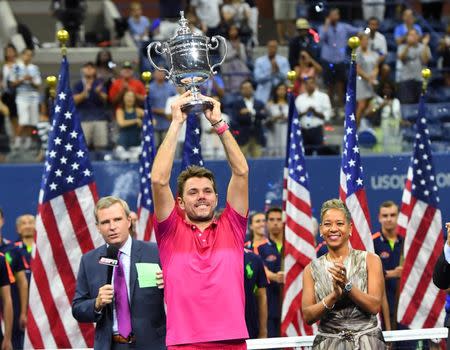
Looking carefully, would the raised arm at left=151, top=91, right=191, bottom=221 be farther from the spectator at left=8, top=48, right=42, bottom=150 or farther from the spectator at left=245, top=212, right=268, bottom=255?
the spectator at left=8, top=48, right=42, bottom=150

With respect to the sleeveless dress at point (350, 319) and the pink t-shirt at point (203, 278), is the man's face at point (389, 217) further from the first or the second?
the pink t-shirt at point (203, 278)

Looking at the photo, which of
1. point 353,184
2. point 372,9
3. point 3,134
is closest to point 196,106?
point 353,184

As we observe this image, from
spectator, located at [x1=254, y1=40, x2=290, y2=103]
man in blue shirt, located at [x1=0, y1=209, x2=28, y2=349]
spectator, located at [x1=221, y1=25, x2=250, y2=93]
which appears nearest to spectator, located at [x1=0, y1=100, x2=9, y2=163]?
spectator, located at [x1=221, y1=25, x2=250, y2=93]

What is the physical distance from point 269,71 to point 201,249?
9935 mm

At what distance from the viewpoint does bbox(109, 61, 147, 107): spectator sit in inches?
645

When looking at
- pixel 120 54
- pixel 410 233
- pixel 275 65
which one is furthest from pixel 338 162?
pixel 120 54

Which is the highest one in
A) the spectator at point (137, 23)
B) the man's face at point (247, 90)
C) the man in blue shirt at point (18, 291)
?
the spectator at point (137, 23)

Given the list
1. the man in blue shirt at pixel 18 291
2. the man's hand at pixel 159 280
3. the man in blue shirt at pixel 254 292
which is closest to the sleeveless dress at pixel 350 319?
the man's hand at pixel 159 280

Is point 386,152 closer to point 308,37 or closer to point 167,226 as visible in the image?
point 308,37

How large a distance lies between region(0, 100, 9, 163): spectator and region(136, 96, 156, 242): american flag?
3.87m

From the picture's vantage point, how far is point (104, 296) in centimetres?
810

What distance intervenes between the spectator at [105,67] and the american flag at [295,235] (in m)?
4.69

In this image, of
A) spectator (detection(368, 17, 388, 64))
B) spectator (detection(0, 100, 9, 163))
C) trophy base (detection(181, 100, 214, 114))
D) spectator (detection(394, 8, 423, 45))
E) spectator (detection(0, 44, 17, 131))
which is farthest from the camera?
spectator (detection(394, 8, 423, 45))

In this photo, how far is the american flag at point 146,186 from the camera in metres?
13.0
